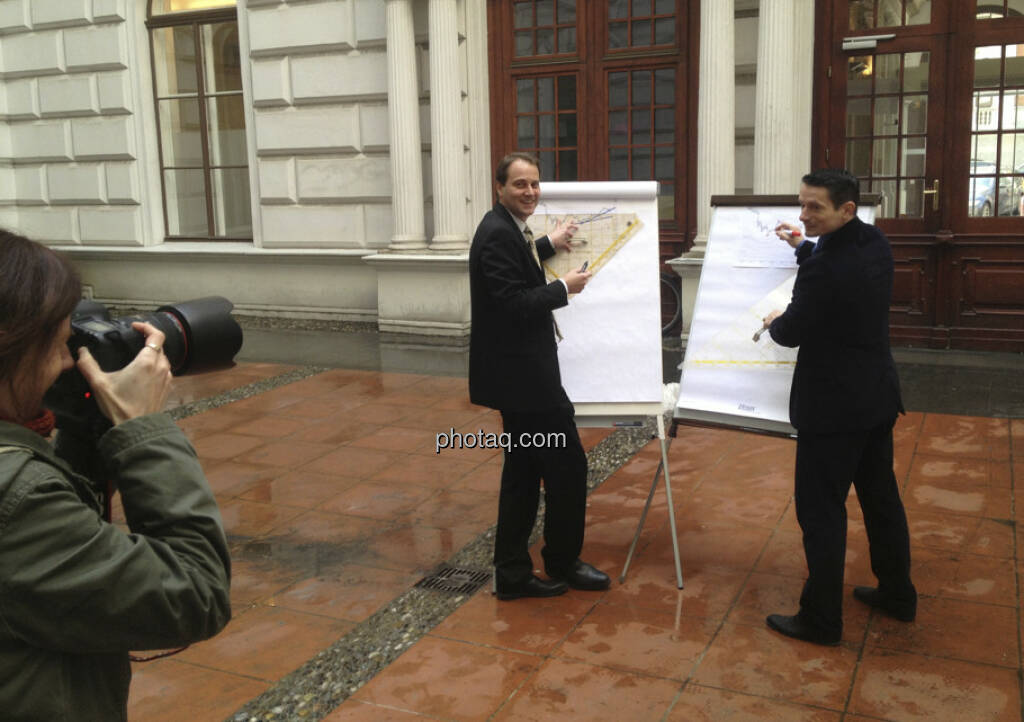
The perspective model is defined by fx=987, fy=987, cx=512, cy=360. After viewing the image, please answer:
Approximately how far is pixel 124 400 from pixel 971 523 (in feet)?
14.6

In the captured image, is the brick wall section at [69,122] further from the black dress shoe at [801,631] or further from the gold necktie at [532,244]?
the black dress shoe at [801,631]

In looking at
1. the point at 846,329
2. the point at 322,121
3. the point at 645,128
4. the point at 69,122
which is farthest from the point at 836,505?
the point at 69,122

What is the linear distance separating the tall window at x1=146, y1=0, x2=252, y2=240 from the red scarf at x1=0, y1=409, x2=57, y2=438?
11.5 meters

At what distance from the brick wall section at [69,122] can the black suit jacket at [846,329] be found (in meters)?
11.2

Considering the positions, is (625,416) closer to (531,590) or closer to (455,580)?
(531,590)

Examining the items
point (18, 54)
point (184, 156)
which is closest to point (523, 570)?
point (184, 156)

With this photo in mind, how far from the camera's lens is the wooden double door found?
8641 mm

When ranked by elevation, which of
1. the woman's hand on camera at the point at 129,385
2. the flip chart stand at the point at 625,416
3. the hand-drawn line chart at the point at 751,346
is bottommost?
the flip chart stand at the point at 625,416

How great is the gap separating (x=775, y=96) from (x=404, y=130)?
3906mm

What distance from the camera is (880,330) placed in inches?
142

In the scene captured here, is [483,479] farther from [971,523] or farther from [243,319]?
[243,319]

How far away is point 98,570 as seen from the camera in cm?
133

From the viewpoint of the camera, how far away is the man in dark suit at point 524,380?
3947 mm

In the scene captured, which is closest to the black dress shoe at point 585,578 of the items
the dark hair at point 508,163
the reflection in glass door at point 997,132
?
the dark hair at point 508,163
